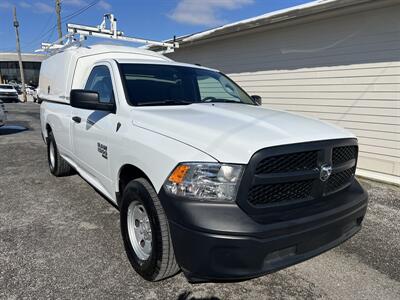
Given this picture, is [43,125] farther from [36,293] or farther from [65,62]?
[36,293]

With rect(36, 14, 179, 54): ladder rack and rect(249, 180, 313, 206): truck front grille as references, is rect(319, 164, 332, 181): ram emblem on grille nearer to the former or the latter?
rect(249, 180, 313, 206): truck front grille

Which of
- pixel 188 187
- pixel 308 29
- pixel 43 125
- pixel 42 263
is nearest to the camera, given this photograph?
pixel 188 187

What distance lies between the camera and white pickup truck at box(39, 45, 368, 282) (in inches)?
89.5

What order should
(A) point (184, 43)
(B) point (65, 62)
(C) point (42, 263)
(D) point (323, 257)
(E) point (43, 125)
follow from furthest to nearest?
(A) point (184, 43), (E) point (43, 125), (B) point (65, 62), (D) point (323, 257), (C) point (42, 263)

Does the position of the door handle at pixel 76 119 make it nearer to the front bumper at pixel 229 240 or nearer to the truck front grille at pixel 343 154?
the front bumper at pixel 229 240

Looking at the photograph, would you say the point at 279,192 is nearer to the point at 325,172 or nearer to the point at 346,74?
the point at 325,172

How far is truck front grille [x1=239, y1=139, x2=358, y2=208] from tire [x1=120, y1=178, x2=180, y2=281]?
702 mm

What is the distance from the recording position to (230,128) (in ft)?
8.61

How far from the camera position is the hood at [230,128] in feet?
7.79

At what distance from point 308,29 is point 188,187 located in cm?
653

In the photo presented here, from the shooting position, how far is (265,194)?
2.39 metres

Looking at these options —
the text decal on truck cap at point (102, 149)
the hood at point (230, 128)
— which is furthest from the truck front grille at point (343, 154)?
the text decal on truck cap at point (102, 149)

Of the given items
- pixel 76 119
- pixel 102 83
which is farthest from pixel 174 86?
pixel 76 119

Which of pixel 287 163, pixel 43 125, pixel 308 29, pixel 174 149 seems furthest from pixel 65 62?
pixel 308 29
